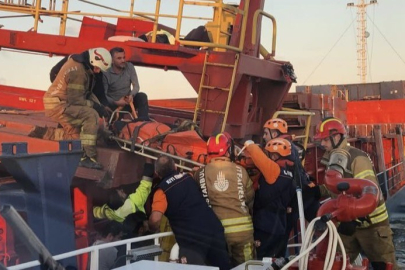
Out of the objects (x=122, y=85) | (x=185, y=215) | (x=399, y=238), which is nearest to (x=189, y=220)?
(x=185, y=215)

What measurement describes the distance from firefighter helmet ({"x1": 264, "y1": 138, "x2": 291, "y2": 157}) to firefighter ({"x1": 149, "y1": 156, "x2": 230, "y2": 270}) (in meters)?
1.15

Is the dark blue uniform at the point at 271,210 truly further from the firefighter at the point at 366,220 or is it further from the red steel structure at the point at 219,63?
the red steel structure at the point at 219,63

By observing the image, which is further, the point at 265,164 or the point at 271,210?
the point at 271,210

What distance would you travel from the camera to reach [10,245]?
16.1 feet

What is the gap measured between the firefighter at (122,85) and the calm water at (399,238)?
5499mm

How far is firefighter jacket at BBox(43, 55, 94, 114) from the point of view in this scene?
18.7 ft

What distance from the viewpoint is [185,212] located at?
438 centimetres

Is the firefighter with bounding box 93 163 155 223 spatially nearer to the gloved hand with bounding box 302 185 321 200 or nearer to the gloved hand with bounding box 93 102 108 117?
the gloved hand with bounding box 93 102 108 117

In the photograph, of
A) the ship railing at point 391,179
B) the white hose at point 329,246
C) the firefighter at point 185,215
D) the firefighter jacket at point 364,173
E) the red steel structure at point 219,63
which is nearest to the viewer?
the white hose at point 329,246

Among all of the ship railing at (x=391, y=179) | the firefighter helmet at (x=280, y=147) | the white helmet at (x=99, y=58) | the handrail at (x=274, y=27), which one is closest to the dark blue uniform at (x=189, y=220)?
the firefighter helmet at (x=280, y=147)

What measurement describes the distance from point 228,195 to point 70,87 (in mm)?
2219

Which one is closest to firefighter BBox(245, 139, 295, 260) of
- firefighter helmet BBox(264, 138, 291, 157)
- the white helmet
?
firefighter helmet BBox(264, 138, 291, 157)

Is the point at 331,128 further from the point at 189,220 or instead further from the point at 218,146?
the point at 189,220

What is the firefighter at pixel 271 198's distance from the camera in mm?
4938
